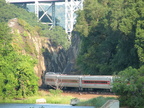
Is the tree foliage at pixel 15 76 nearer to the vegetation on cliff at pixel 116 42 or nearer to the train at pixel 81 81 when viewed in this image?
the train at pixel 81 81

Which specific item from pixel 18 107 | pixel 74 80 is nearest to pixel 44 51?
pixel 74 80

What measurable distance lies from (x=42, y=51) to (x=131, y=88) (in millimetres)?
65571

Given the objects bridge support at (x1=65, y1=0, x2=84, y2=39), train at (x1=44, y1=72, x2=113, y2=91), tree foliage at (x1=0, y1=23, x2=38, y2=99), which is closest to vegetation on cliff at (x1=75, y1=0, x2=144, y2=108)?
train at (x1=44, y1=72, x2=113, y2=91)

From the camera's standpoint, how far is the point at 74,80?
7450 cm

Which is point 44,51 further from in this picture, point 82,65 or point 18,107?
point 18,107

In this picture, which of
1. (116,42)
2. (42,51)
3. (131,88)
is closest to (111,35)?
(116,42)

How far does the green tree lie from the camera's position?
40.7m

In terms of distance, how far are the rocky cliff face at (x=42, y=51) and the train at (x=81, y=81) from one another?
11559mm

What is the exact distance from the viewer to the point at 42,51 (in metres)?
105

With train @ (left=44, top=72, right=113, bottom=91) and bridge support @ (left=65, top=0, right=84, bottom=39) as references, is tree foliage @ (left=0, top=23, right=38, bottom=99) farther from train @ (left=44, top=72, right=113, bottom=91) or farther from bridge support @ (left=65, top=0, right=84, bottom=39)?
bridge support @ (left=65, top=0, right=84, bottom=39)

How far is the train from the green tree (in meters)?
21.7

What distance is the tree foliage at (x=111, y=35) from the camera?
65875mm

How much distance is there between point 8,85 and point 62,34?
221ft

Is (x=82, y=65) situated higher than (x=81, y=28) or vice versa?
(x=81, y=28)
